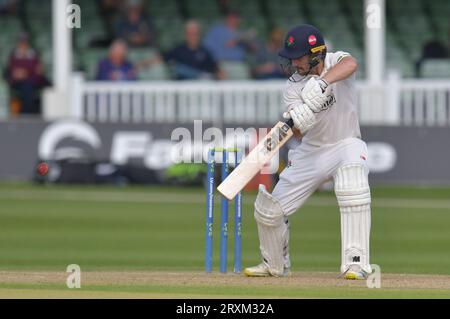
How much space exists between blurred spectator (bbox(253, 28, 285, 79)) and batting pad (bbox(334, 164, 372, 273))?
13770mm

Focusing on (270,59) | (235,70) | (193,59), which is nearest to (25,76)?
(193,59)

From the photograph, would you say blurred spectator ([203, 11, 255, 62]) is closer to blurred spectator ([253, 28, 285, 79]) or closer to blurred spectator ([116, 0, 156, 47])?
blurred spectator ([253, 28, 285, 79])

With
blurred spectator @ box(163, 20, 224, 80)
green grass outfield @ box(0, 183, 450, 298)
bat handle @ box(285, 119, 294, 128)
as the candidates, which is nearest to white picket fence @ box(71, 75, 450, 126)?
blurred spectator @ box(163, 20, 224, 80)

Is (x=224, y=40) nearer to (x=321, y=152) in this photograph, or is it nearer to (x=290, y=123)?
(x=321, y=152)

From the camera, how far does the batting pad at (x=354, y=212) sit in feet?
34.9

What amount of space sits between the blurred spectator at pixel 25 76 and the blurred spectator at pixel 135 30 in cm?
155

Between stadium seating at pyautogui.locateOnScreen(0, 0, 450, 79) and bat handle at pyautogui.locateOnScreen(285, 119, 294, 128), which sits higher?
stadium seating at pyautogui.locateOnScreen(0, 0, 450, 79)

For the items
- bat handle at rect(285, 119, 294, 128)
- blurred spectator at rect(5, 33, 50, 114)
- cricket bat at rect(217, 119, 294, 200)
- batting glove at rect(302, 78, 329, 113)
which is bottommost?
cricket bat at rect(217, 119, 294, 200)

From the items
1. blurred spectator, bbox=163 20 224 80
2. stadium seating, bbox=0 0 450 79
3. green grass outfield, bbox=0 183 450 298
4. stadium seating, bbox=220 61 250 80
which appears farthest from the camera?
stadium seating, bbox=0 0 450 79

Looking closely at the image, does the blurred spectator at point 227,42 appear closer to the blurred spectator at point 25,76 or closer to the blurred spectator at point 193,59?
the blurred spectator at point 193,59

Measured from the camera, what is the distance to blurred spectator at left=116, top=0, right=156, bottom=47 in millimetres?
25469

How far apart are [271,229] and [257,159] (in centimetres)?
67

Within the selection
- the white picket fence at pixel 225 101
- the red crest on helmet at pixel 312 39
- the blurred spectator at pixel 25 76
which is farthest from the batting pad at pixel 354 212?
the blurred spectator at pixel 25 76

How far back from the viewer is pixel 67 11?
24250 mm
